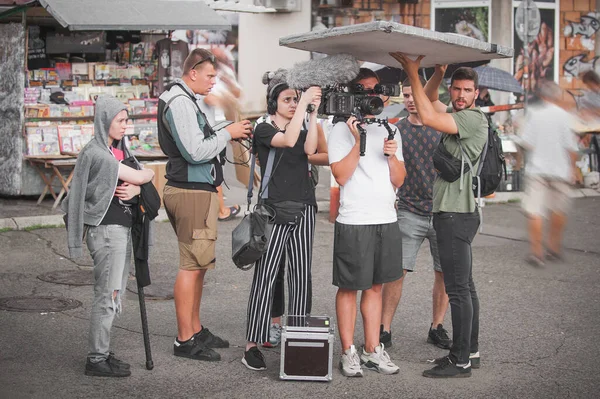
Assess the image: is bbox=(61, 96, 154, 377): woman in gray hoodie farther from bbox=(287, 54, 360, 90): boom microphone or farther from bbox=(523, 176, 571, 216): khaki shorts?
bbox=(523, 176, 571, 216): khaki shorts

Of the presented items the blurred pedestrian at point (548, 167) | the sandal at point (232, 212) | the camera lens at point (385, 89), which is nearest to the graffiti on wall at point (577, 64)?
the blurred pedestrian at point (548, 167)

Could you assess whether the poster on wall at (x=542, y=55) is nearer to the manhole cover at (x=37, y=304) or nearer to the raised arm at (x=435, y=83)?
the raised arm at (x=435, y=83)

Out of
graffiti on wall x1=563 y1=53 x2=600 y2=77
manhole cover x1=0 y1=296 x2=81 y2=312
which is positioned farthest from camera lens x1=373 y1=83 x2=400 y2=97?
graffiti on wall x1=563 y1=53 x2=600 y2=77

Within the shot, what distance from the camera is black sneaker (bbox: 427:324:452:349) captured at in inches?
271

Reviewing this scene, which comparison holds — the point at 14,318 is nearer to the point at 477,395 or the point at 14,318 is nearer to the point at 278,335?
the point at 278,335

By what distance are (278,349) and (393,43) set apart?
2.39 meters

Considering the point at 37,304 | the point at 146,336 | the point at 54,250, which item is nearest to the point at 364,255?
the point at 146,336

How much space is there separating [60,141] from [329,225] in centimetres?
372

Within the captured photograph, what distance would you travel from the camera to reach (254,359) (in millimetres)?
6289

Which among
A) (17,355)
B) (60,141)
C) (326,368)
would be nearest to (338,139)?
(326,368)

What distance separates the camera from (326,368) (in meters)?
6.04

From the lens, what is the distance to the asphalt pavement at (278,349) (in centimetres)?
591

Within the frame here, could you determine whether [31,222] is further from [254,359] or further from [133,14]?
[254,359]

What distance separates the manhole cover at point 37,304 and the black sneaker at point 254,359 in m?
2.10
